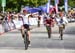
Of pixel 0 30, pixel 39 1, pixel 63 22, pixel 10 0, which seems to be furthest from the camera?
pixel 39 1

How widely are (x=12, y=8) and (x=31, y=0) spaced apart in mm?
5400

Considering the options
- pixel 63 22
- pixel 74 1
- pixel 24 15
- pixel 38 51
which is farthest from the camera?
pixel 74 1

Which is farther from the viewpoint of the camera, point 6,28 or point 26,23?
point 6,28

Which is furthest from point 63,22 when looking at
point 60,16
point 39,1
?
point 39,1

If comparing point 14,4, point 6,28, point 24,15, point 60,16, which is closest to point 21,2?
point 14,4

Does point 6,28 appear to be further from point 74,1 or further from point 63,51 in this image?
point 74,1

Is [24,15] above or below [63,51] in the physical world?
above

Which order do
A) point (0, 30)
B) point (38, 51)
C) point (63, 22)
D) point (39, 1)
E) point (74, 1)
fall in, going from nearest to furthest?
point (38, 51) → point (63, 22) → point (0, 30) → point (39, 1) → point (74, 1)

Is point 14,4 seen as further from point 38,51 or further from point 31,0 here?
point 38,51

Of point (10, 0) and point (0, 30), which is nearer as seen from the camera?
point (0, 30)

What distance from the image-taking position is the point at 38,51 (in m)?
17.9

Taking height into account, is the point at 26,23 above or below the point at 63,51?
above

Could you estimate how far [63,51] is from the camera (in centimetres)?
1797

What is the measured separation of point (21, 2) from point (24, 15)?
57.8 m
